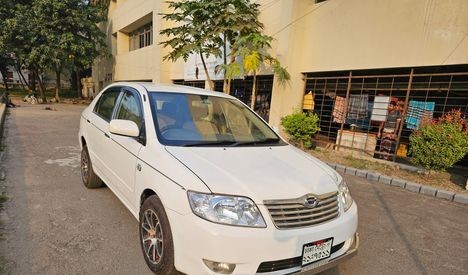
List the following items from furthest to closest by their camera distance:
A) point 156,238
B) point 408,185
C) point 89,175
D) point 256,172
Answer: point 408,185 → point 89,175 → point 156,238 → point 256,172

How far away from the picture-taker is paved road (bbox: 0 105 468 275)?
111 inches

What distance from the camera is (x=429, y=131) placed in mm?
5895

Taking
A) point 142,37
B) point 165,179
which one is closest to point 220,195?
point 165,179

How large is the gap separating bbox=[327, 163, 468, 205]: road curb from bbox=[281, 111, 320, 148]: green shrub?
148cm

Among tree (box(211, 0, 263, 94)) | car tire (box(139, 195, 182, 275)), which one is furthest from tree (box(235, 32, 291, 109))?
car tire (box(139, 195, 182, 275))

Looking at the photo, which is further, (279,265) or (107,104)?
(107,104)

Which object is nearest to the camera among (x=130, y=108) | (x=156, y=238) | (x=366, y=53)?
(x=156, y=238)

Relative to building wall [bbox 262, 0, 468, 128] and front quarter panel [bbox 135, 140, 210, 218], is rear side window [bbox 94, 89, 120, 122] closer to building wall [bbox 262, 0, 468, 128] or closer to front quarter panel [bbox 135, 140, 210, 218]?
front quarter panel [bbox 135, 140, 210, 218]

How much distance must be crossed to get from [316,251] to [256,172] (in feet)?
2.40

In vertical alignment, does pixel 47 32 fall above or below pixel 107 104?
above

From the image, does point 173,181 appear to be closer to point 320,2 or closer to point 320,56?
point 320,56

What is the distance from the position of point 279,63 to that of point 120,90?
19.4ft

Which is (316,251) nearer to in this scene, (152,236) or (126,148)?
(152,236)

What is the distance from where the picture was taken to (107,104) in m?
4.28
